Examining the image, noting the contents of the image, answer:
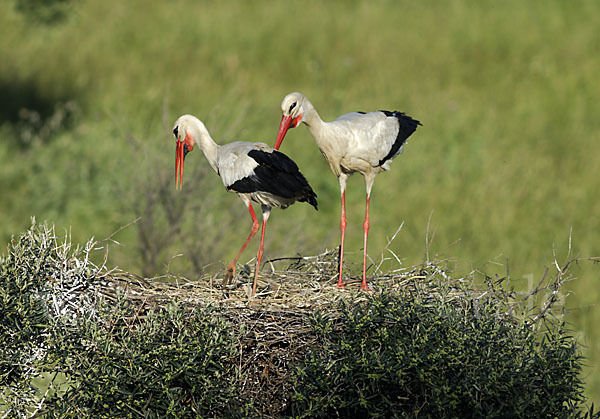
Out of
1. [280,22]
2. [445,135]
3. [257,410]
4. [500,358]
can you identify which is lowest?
[257,410]

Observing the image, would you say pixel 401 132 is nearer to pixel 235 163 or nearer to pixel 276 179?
pixel 276 179

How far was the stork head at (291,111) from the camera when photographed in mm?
6137

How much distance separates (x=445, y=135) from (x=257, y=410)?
1465 cm

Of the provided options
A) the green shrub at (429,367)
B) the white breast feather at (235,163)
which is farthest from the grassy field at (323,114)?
the green shrub at (429,367)

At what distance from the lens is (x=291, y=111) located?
619 cm

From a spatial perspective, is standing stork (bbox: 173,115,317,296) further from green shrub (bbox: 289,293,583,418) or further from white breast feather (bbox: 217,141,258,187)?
green shrub (bbox: 289,293,583,418)

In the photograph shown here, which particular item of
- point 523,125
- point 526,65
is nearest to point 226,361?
point 523,125

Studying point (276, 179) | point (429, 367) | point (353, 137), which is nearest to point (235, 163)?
point (276, 179)

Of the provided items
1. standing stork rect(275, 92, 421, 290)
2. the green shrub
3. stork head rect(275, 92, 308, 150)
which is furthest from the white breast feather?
the green shrub

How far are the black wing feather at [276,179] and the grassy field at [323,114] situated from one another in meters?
3.78

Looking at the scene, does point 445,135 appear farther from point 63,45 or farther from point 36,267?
point 36,267

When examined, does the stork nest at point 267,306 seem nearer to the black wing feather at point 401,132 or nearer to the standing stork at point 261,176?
the standing stork at point 261,176

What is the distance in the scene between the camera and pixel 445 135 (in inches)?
769

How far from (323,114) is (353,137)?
43.2 feet
